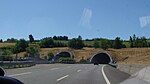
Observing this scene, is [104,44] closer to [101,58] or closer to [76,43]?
[76,43]

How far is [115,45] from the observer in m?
173

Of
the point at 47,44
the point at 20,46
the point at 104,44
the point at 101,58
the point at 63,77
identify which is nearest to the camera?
the point at 63,77

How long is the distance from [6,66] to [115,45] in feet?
448

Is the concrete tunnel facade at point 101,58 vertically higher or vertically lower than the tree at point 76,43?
lower

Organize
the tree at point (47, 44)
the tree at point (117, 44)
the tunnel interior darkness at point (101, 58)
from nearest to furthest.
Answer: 1. the tunnel interior darkness at point (101, 58)
2. the tree at point (117, 44)
3. the tree at point (47, 44)

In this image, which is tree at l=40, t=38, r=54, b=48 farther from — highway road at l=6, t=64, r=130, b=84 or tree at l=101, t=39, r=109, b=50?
highway road at l=6, t=64, r=130, b=84

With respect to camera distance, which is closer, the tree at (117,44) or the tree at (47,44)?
the tree at (117,44)

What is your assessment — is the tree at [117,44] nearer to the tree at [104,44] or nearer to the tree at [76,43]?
the tree at [104,44]

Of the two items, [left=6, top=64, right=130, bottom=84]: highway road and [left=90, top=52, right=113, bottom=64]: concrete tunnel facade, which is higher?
[left=90, top=52, right=113, bottom=64]: concrete tunnel facade

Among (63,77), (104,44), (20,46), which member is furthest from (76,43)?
(63,77)

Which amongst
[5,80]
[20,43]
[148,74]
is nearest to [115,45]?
[20,43]

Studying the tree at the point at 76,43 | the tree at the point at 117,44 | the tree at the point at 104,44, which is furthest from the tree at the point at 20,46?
the tree at the point at 117,44

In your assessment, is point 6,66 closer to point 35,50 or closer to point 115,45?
point 35,50

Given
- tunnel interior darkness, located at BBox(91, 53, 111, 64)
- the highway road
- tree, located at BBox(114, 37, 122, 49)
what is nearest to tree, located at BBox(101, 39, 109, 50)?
tree, located at BBox(114, 37, 122, 49)
